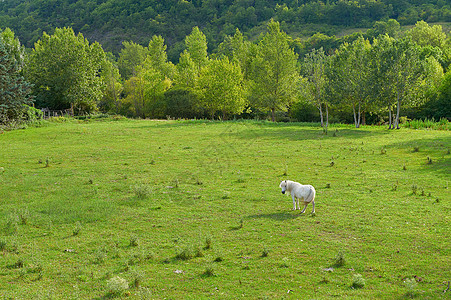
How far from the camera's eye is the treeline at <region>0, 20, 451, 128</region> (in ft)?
161

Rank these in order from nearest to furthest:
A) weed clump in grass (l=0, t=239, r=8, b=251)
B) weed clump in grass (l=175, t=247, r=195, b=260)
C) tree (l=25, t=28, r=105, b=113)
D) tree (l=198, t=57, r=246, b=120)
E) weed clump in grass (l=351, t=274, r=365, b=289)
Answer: weed clump in grass (l=351, t=274, r=365, b=289) → weed clump in grass (l=175, t=247, r=195, b=260) → weed clump in grass (l=0, t=239, r=8, b=251) → tree (l=198, t=57, r=246, b=120) → tree (l=25, t=28, r=105, b=113)

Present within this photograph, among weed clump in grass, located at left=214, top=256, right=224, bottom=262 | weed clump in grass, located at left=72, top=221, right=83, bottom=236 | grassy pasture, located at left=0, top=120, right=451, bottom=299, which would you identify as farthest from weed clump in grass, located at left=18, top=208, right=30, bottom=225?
weed clump in grass, located at left=214, top=256, right=224, bottom=262

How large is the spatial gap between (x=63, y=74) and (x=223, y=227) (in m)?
73.5

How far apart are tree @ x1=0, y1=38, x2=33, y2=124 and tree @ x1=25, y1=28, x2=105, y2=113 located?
83.2ft

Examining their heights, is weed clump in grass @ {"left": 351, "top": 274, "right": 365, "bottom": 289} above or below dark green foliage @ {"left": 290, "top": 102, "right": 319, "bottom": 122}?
→ below

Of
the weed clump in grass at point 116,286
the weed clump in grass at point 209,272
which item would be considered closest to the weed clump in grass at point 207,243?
the weed clump in grass at point 209,272

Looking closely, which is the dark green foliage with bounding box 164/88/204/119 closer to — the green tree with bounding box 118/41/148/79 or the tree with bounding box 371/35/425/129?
the tree with bounding box 371/35/425/129

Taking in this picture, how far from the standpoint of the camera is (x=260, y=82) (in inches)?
2773

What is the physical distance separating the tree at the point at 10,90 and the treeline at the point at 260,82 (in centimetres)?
14

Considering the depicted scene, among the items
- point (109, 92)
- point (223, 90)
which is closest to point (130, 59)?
point (109, 92)

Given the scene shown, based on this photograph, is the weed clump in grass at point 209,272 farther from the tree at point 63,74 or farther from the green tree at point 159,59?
the green tree at point 159,59

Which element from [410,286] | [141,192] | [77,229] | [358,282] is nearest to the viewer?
[410,286]

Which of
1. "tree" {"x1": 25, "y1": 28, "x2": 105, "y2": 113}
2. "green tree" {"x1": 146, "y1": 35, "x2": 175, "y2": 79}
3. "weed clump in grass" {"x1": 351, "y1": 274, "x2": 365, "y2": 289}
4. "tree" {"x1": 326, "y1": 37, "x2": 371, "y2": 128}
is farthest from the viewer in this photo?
"green tree" {"x1": 146, "y1": 35, "x2": 175, "y2": 79}

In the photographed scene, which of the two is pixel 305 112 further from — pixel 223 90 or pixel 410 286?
pixel 410 286
